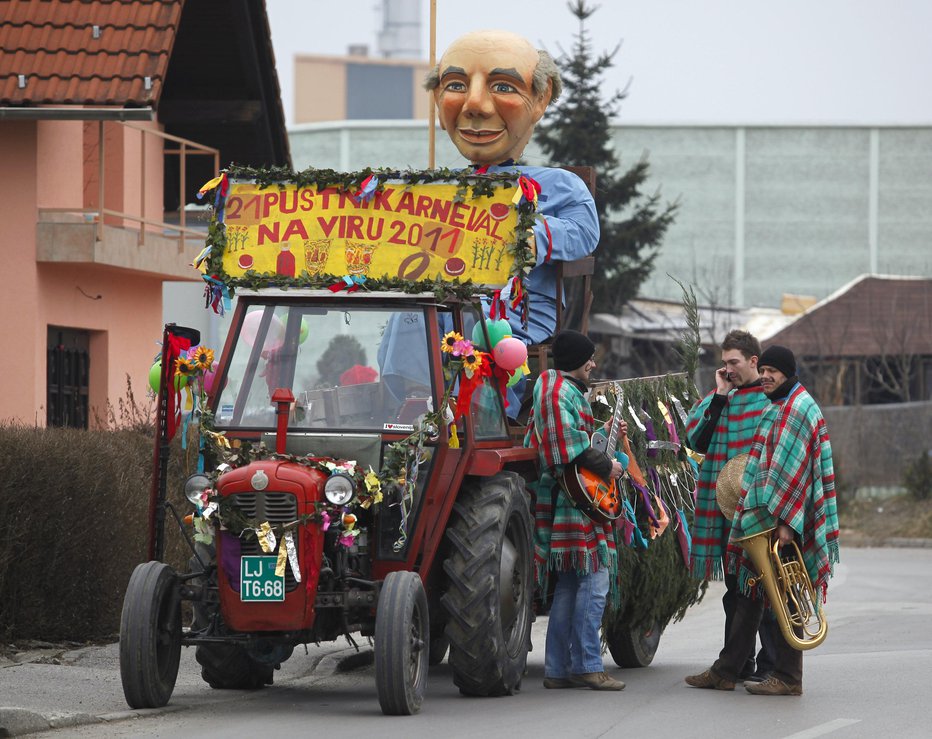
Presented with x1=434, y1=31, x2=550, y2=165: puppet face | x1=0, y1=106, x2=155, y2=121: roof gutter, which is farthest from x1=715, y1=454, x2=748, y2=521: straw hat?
x1=0, y1=106, x2=155, y2=121: roof gutter

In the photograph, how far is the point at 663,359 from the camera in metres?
39.4

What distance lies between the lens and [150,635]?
8875mm

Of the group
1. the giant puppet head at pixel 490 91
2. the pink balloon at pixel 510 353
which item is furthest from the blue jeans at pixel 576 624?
the giant puppet head at pixel 490 91

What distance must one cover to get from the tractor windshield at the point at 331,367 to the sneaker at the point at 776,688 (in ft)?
8.26

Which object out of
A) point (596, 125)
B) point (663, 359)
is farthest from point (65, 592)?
point (663, 359)

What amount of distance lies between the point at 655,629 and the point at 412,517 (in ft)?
10.4

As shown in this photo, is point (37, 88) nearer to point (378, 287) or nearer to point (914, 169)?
point (378, 287)

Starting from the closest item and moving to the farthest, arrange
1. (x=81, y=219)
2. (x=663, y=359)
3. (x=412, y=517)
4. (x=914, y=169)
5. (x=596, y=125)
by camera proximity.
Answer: (x=412, y=517) → (x=81, y=219) → (x=596, y=125) → (x=663, y=359) → (x=914, y=169)

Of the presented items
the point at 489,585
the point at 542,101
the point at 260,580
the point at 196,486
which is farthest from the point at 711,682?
the point at 542,101

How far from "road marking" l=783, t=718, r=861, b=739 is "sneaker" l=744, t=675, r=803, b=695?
1016mm

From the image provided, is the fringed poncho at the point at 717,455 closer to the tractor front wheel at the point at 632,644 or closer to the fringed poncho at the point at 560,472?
the fringed poncho at the point at 560,472

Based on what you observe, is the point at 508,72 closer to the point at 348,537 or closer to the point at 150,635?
the point at 348,537

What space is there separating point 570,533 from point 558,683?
2.99 feet

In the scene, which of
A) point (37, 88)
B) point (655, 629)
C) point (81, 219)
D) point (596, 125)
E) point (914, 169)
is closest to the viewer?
point (655, 629)
